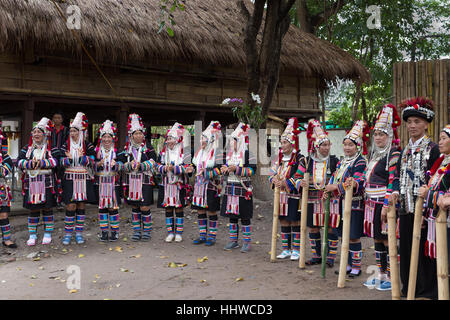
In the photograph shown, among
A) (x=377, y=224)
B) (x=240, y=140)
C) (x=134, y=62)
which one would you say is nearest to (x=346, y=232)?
(x=377, y=224)

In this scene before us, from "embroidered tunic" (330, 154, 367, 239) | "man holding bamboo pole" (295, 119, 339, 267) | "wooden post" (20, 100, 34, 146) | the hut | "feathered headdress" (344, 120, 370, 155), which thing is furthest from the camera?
"wooden post" (20, 100, 34, 146)

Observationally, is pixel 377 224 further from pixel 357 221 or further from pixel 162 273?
pixel 162 273

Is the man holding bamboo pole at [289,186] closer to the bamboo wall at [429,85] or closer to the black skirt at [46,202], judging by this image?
the bamboo wall at [429,85]

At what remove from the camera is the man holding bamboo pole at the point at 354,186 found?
4898 millimetres

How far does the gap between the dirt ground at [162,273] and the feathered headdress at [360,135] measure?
1370 millimetres

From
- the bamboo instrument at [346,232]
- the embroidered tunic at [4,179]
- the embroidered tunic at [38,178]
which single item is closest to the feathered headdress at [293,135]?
the bamboo instrument at [346,232]

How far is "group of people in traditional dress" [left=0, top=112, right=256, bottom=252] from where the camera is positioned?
6.41 metres

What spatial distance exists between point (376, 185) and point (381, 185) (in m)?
0.05

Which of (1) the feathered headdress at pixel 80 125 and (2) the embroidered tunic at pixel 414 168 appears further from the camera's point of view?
(1) the feathered headdress at pixel 80 125

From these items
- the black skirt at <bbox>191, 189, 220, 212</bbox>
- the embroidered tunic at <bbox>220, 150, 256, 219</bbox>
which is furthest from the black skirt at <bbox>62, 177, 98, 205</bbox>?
the embroidered tunic at <bbox>220, 150, 256, 219</bbox>

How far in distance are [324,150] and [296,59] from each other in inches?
236

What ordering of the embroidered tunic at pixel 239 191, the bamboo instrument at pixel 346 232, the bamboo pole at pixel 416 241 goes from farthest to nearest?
the embroidered tunic at pixel 239 191, the bamboo instrument at pixel 346 232, the bamboo pole at pixel 416 241

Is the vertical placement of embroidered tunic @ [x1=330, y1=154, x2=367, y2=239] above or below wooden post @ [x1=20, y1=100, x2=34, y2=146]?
below

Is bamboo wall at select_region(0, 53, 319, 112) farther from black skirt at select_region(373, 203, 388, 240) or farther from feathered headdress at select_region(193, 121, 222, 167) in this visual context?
black skirt at select_region(373, 203, 388, 240)
